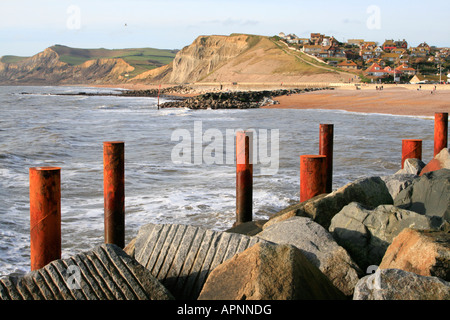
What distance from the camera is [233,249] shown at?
364cm

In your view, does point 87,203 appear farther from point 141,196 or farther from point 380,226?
point 380,226

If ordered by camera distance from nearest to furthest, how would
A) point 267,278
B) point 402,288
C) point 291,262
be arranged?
point 402,288, point 267,278, point 291,262

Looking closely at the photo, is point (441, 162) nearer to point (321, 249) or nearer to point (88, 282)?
point (321, 249)

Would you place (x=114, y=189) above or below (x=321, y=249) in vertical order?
above

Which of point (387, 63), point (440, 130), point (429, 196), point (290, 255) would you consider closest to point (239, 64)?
point (387, 63)

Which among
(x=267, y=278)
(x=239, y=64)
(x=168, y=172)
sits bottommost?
(x=168, y=172)

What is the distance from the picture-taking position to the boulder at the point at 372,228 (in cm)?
438

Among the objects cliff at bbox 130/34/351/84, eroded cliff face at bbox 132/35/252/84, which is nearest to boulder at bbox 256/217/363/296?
cliff at bbox 130/34/351/84

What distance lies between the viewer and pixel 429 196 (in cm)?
547

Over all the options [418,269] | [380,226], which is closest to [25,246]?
[380,226]

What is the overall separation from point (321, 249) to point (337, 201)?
4.75 feet

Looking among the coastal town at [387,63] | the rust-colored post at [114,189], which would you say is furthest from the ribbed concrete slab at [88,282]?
the coastal town at [387,63]

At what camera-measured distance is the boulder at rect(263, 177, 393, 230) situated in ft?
16.8
